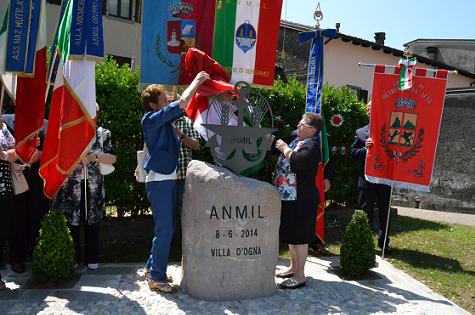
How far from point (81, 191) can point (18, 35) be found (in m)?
1.68

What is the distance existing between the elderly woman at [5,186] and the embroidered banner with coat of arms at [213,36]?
1793 mm

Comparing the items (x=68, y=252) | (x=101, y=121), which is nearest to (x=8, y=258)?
(x=68, y=252)

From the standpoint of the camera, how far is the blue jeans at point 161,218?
4.77 m

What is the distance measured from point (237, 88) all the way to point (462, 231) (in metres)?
5.86

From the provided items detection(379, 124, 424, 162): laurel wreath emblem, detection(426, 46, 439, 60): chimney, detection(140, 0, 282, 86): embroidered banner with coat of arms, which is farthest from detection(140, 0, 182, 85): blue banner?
detection(426, 46, 439, 60): chimney

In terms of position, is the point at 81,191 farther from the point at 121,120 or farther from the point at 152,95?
the point at 121,120

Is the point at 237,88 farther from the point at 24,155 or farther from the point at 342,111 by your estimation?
the point at 342,111

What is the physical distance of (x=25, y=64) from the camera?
486cm

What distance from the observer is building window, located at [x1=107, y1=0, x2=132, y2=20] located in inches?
680

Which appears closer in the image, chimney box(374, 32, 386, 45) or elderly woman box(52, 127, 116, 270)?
elderly woman box(52, 127, 116, 270)

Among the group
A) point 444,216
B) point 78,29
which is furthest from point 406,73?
point 444,216

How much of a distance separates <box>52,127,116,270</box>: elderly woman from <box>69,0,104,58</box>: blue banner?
0.93 m

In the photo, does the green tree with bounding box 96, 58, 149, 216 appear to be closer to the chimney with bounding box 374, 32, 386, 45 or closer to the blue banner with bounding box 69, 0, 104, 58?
the blue banner with bounding box 69, 0, 104, 58

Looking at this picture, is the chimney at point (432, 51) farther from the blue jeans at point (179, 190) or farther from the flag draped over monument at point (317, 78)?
the blue jeans at point (179, 190)
